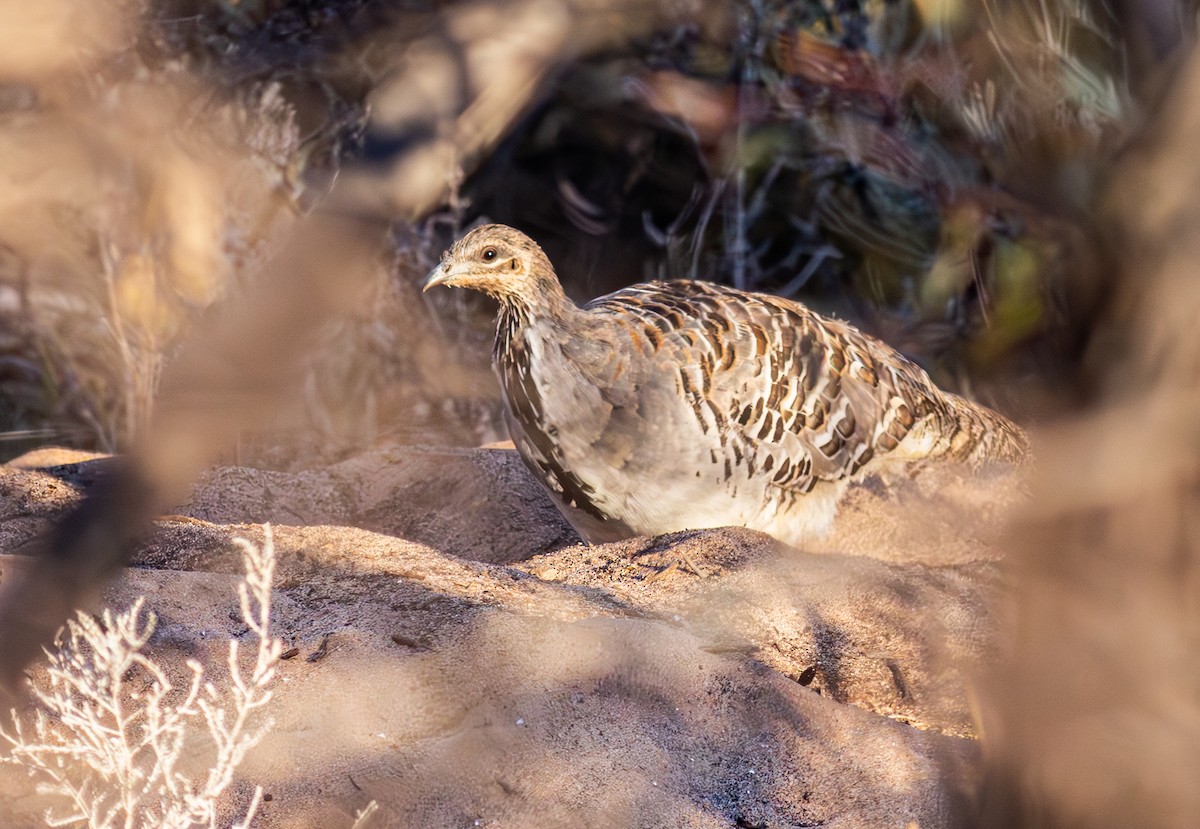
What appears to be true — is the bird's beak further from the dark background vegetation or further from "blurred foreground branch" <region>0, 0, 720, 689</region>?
the dark background vegetation

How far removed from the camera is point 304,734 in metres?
2.44

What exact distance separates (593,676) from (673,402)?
5.48ft

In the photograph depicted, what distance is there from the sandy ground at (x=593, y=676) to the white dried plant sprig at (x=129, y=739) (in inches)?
3.4

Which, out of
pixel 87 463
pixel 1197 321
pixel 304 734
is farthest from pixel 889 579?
pixel 87 463

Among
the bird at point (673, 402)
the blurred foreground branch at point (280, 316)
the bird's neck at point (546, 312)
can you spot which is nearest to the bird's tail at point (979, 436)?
the bird at point (673, 402)

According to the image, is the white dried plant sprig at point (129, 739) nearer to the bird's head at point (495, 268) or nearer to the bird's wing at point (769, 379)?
the bird's head at point (495, 268)

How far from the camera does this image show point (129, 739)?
239cm

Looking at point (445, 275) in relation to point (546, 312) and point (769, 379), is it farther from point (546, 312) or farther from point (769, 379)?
point (769, 379)

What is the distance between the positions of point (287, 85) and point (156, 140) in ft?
2.70

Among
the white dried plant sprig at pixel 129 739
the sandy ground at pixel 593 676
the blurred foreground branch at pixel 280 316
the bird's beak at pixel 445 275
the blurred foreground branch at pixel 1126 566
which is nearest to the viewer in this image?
the blurred foreground branch at pixel 1126 566

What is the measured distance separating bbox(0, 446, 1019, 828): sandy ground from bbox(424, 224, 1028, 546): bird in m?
0.29

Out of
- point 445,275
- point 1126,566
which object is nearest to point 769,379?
point 445,275

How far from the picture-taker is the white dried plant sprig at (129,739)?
83.1 inches

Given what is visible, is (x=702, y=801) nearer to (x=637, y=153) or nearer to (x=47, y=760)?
(x=47, y=760)
